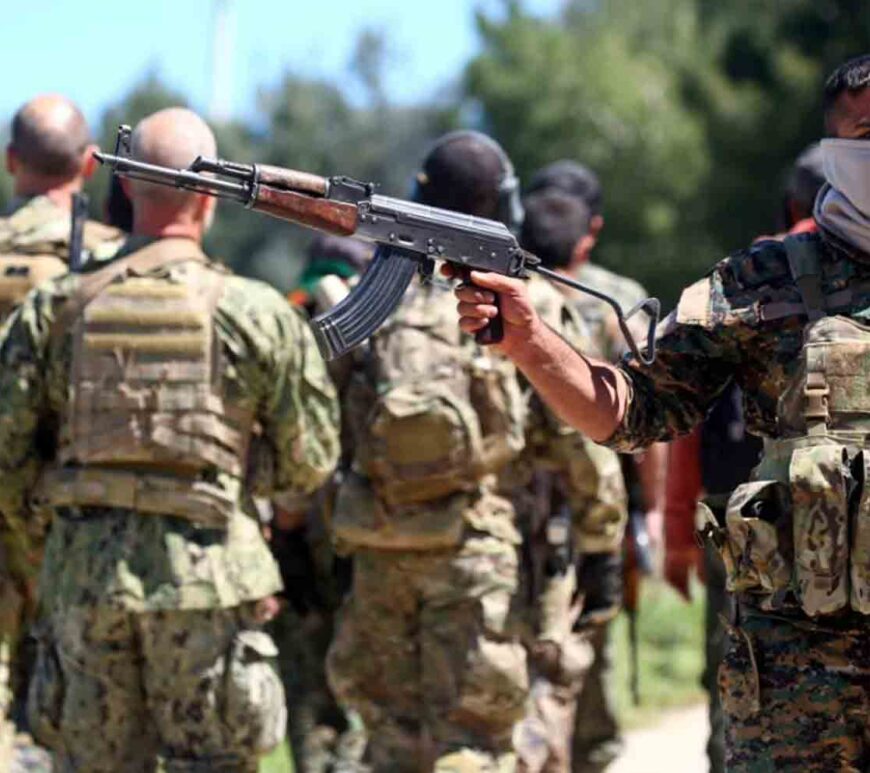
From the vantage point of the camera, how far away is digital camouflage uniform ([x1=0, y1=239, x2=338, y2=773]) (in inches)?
239

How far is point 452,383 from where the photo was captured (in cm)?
674

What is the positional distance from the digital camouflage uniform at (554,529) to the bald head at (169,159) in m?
1.24

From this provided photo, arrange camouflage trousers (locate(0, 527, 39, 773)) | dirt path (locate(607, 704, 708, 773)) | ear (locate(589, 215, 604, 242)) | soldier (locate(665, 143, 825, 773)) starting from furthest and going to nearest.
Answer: dirt path (locate(607, 704, 708, 773))
ear (locate(589, 215, 604, 242))
soldier (locate(665, 143, 825, 773))
camouflage trousers (locate(0, 527, 39, 773))

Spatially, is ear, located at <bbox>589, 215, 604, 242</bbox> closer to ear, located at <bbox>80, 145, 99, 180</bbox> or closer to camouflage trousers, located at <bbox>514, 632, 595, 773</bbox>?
camouflage trousers, located at <bbox>514, 632, 595, 773</bbox>

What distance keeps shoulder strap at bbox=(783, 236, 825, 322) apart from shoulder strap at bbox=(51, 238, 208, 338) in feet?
6.92

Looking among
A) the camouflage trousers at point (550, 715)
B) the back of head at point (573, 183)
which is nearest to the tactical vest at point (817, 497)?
the camouflage trousers at point (550, 715)

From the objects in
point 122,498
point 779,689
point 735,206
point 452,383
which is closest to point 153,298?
point 122,498

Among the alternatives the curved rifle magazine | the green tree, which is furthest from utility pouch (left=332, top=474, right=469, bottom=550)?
the green tree

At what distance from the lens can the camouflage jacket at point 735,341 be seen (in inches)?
184

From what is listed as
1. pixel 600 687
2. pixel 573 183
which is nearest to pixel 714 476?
Answer: pixel 600 687

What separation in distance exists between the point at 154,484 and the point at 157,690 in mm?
603

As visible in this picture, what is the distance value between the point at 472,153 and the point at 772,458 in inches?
99.0

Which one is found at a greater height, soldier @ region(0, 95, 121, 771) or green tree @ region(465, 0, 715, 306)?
green tree @ region(465, 0, 715, 306)

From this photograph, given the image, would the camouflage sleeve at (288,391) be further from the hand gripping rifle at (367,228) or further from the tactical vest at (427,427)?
the hand gripping rifle at (367,228)
